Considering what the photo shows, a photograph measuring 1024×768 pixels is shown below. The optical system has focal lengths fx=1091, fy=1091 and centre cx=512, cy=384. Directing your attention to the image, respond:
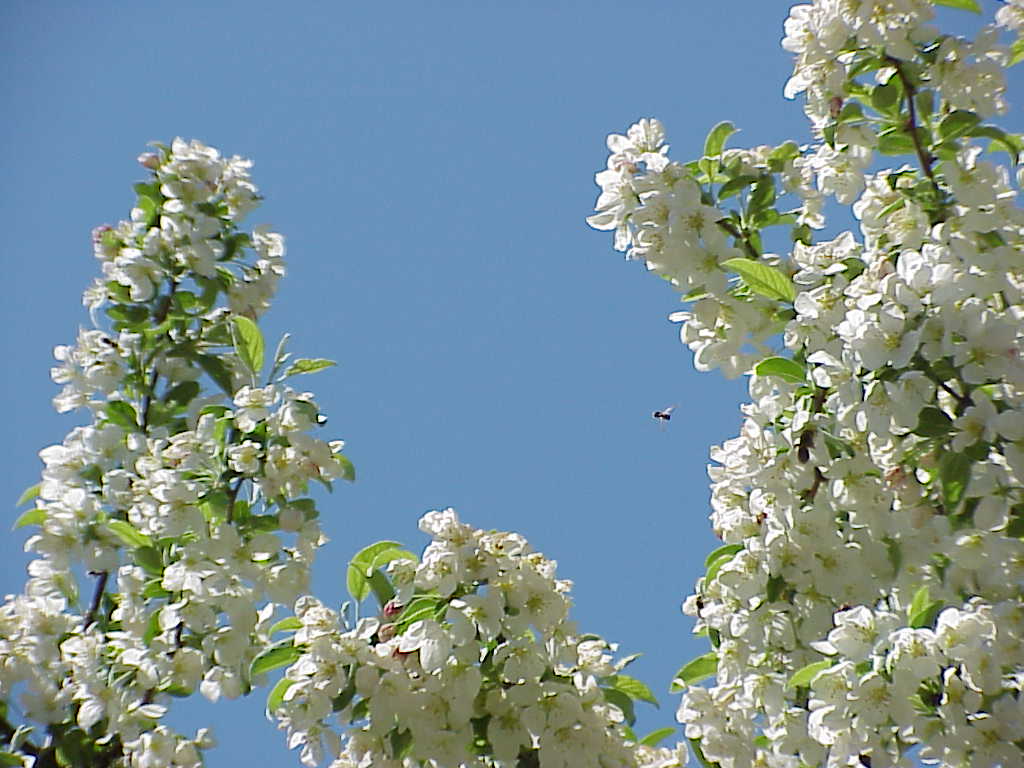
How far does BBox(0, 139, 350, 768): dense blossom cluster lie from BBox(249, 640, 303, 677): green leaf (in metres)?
0.07

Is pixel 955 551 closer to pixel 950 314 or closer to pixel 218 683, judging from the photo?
pixel 950 314

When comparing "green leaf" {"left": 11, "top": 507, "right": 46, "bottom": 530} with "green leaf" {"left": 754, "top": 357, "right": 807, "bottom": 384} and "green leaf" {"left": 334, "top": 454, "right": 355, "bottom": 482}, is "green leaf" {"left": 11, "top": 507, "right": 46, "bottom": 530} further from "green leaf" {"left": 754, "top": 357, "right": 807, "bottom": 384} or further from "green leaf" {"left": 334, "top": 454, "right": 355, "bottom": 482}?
"green leaf" {"left": 754, "top": 357, "right": 807, "bottom": 384}

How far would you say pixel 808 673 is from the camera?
1662 mm

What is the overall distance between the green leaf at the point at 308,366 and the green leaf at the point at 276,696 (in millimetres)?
606

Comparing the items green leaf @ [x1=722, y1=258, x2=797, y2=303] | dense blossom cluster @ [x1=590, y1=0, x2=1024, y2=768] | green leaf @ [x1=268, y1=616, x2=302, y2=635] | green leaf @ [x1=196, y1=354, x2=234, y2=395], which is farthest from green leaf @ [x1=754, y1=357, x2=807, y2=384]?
green leaf @ [x1=196, y1=354, x2=234, y2=395]

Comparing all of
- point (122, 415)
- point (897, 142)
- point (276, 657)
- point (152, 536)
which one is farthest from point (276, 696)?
point (897, 142)

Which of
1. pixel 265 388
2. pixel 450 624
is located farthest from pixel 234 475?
pixel 450 624

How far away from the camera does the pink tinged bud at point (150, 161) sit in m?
2.58

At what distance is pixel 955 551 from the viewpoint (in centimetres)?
167

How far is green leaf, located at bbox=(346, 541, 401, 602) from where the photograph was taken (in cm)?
201

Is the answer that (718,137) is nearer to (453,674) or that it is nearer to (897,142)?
(897,142)

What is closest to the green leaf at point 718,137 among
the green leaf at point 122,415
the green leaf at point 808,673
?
the green leaf at point 808,673

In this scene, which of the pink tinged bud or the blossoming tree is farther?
the pink tinged bud

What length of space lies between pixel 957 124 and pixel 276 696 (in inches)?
61.9
